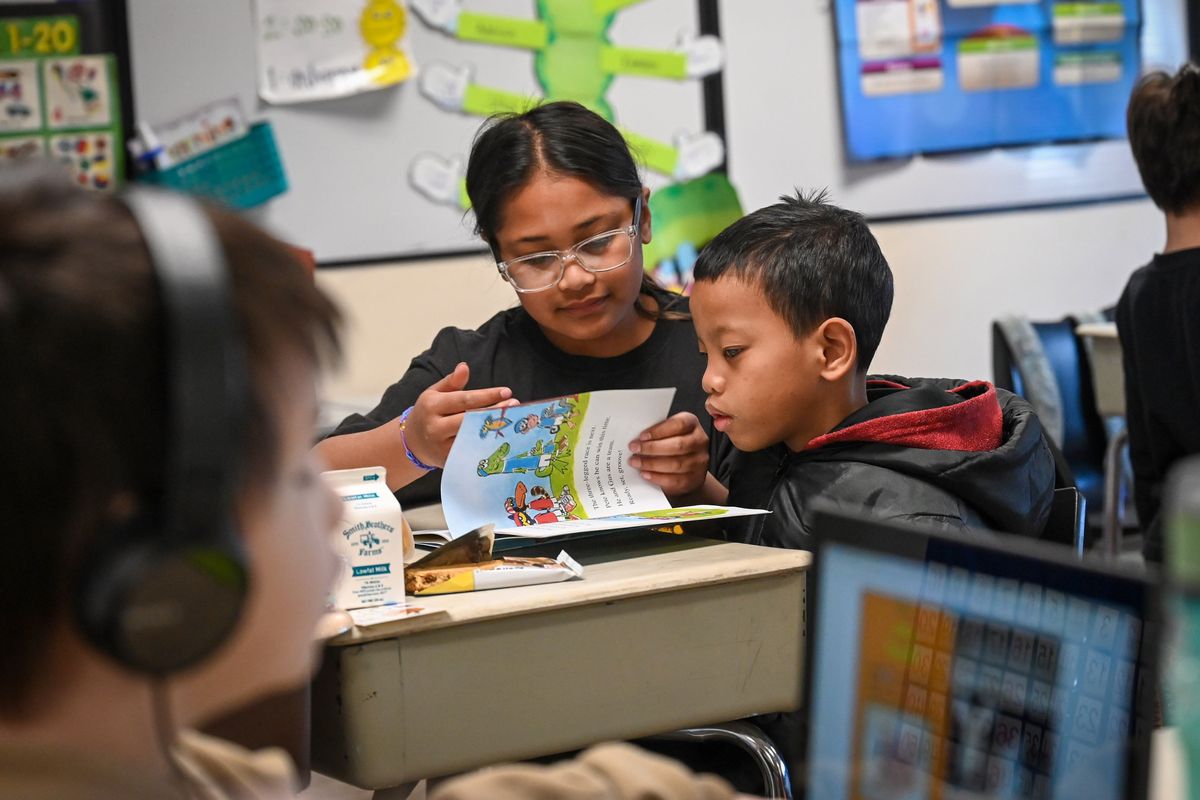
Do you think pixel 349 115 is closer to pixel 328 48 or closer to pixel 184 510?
pixel 328 48

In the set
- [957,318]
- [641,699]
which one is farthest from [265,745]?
[957,318]

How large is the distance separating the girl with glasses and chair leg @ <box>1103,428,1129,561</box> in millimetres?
1549

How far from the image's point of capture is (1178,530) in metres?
0.39

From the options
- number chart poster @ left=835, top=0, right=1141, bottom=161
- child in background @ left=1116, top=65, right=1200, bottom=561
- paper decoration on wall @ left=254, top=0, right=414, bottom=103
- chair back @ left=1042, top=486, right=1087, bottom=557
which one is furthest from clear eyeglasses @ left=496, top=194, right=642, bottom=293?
number chart poster @ left=835, top=0, right=1141, bottom=161

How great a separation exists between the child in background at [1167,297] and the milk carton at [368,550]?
1.42 meters

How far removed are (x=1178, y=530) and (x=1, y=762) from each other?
0.43 m

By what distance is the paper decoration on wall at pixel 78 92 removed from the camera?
118 inches

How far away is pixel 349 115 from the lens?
10.3 feet

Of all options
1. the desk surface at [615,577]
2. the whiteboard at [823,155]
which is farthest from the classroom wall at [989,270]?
the desk surface at [615,577]

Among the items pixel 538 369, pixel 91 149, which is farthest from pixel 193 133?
pixel 538 369

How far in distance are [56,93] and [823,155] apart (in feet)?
6.39

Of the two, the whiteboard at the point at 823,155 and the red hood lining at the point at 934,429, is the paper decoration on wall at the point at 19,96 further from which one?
the red hood lining at the point at 934,429

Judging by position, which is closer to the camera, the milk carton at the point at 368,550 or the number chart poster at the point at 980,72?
the milk carton at the point at 368,550

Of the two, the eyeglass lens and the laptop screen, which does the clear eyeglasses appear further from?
the laptop screen
